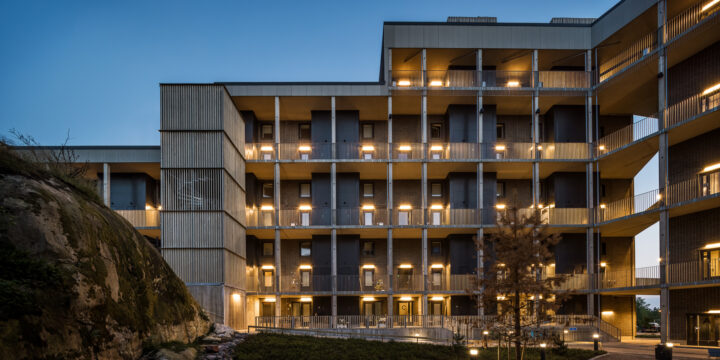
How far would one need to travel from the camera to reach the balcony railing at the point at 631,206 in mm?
28484

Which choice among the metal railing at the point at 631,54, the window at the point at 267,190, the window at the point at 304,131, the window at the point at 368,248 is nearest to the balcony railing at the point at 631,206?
the metal railing at the point at 631,54

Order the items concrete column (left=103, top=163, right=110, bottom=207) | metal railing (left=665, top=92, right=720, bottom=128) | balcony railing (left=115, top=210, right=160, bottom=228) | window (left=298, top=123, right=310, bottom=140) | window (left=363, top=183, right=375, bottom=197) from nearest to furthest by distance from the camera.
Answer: metal railing (left=665, top=92, right=720, bottom=128)
balcony railing (left=115, top=210, right=160, bottom=228)
concrete column (left=103, top=163, right=110, bottom=207)
window (left=363, top=183, right=375, bottom=197)
window (left=298, top=123, right=310, bottom=140)

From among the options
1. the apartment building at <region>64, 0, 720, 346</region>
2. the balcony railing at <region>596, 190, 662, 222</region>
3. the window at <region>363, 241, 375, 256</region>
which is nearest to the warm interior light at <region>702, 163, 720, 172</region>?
the apartment building at <region>64, 0, 720, 346</region>

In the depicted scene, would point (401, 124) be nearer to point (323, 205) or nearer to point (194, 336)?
point (323, 205)

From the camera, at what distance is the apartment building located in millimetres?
27406

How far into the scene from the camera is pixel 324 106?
35.4 m

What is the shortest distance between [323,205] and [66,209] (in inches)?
1001

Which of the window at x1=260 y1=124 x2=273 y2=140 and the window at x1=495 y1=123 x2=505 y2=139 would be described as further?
the window at x1=260 y1=124 x2=273 y2=140

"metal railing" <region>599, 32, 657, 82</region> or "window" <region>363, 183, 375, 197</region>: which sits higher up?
"metal railing" <region>599, 32, 657, 82</region>

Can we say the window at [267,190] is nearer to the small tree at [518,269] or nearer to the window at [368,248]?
the window at [368,248]

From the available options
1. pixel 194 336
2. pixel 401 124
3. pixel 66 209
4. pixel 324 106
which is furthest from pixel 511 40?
pixel 66 209

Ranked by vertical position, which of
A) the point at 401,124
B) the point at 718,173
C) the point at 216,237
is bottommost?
the point at 216,237

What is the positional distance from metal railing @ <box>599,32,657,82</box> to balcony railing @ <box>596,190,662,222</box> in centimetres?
778

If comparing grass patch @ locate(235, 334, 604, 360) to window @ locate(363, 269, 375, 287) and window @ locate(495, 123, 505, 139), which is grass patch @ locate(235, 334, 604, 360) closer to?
window @ locate(363, 269, 375, 287)
